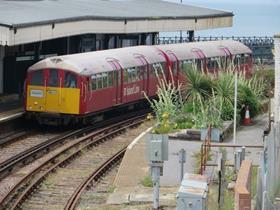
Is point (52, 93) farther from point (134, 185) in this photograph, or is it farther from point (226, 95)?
point (134, 185)

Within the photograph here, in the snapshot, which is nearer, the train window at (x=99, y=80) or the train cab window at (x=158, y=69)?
the train window at (x=99, y=80)

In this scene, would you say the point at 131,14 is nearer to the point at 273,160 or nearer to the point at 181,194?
the point at 273,160

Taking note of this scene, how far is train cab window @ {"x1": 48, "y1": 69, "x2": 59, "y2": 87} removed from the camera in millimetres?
26000

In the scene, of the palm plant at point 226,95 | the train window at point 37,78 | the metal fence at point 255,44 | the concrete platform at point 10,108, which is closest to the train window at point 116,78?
the train window at point 37,78

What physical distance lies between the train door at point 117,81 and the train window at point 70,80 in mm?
2672

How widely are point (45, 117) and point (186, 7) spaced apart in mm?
31602

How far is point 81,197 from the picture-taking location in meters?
16.7

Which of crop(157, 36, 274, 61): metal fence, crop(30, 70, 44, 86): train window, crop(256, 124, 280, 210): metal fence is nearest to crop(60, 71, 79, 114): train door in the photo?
crop(30, 70, 44, 86): train window

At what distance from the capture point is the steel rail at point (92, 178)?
15.9 meters

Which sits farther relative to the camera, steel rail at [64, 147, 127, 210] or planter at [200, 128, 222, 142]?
planter at [200, 128, 222, 142]

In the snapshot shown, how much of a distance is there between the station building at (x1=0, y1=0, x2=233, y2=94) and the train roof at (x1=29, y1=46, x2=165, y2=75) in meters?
1.70

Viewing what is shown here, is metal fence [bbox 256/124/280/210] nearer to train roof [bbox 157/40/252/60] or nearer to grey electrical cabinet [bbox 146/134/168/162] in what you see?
grey electrical cabinet [bbox 146/134/168/162]

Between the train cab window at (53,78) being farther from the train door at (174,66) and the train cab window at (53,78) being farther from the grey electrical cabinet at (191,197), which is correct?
the grey electrical cabinet at (191,197)

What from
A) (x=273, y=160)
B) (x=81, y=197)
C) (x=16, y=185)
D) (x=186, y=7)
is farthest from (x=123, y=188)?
(x=186, y=7)
